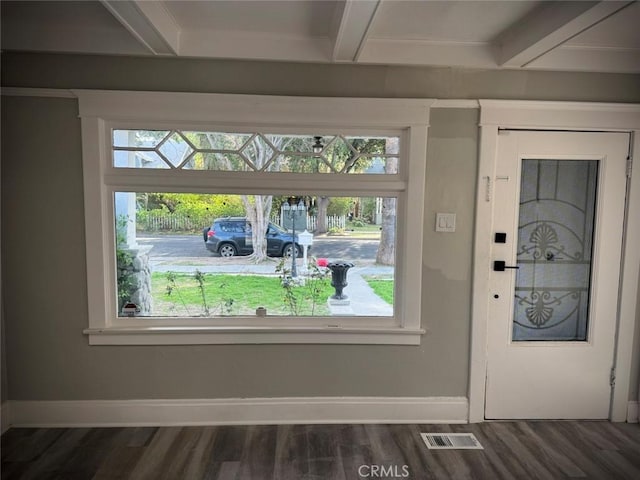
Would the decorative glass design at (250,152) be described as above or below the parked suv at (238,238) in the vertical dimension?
above

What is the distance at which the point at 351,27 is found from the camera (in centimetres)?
200

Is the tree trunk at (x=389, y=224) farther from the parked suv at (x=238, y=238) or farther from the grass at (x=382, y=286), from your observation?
the parked suv at (x=238, y=238)

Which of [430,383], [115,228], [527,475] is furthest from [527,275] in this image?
[115,228]

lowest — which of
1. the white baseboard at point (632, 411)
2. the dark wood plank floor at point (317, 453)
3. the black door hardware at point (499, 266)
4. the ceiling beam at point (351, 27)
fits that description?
the dark wood plank floor at point (317, 453)

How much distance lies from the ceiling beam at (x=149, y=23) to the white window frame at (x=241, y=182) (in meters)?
0.28

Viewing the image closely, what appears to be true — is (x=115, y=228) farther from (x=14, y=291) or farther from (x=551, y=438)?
(x=551, y=438)

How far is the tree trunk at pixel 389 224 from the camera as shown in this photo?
263 centimetres

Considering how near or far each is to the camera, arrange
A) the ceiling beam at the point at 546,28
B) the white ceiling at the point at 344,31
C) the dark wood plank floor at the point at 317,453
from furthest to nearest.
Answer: the dark wood plank floor at the point at 317,453 → the white ceiling at the point at 344,31 → the ceiling beam at the point at 546,28

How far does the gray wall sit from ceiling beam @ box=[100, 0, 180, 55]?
6.8 inches

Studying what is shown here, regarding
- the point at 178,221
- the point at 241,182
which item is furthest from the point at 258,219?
the point at 178,221

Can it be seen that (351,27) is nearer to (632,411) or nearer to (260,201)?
(260,201)

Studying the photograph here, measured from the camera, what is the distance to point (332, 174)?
8.46 ft

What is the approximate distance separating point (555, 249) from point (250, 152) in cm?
217

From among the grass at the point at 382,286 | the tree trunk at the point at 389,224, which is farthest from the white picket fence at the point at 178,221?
the grass at the point at 382,286
